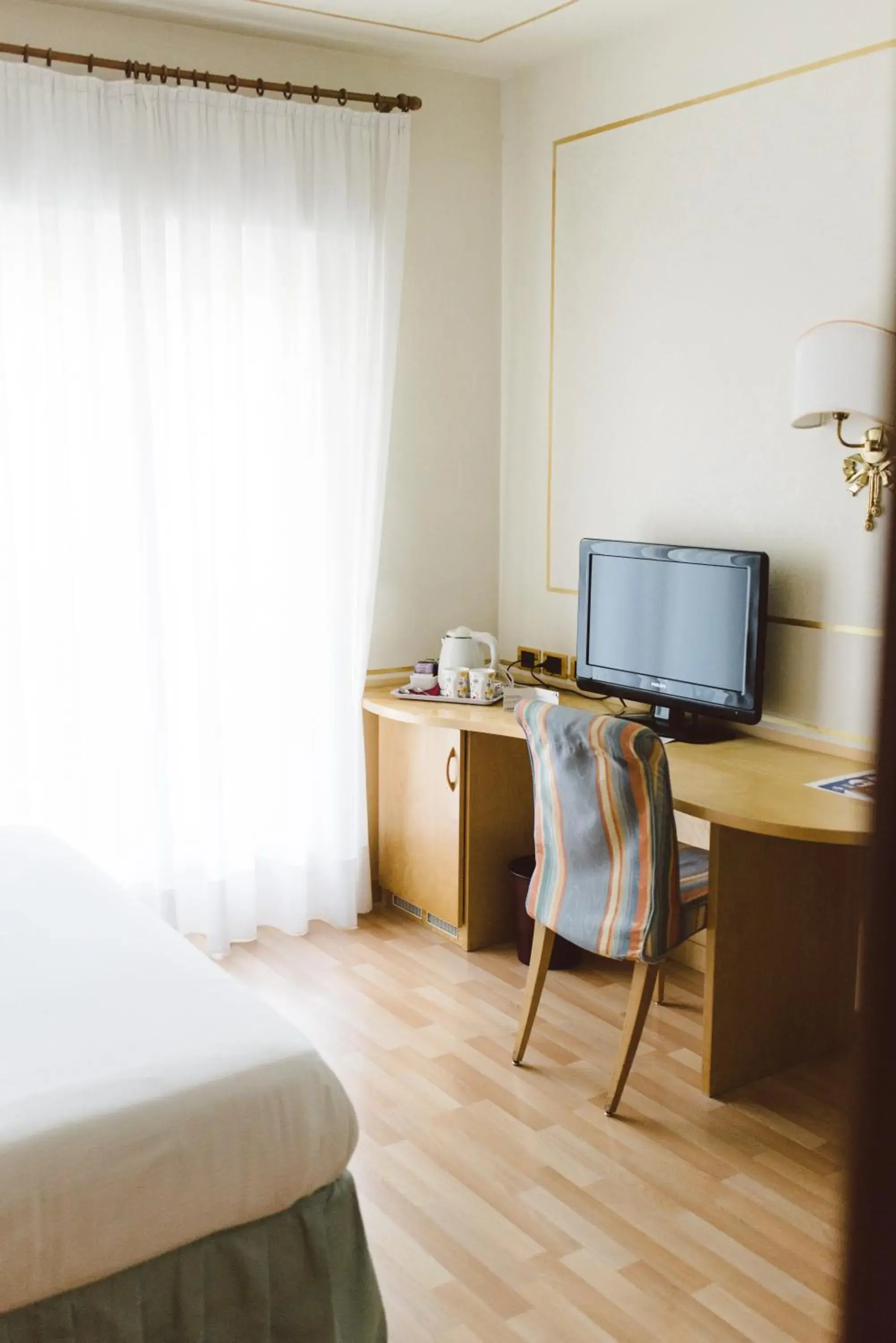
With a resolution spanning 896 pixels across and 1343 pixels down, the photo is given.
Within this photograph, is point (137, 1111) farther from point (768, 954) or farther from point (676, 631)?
point (676, 631)

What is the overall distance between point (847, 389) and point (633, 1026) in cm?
157

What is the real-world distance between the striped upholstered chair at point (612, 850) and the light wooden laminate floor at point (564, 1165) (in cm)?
21

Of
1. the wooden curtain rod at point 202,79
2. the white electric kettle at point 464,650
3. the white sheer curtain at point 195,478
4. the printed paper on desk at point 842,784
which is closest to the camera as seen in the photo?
the printed paper on desk at point 842,784

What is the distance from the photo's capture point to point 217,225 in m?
3.65

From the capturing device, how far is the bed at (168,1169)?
1.69 m

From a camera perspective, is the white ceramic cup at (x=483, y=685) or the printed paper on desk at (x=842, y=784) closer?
the printed paper on desk at (x=842, y=784)

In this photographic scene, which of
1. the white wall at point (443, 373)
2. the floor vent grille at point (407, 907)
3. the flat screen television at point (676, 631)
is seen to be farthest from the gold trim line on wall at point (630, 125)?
the floor vent grille at point (407, 907)

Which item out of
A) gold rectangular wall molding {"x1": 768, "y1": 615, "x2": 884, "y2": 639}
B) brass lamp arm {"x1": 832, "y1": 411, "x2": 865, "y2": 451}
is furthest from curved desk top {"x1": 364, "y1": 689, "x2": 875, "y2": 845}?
brass lamp arm {"x1": 832, "y1": 411, "x2": 865, "y2": 451}

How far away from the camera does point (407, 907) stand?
4227 mm

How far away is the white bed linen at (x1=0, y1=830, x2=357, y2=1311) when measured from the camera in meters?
1.68

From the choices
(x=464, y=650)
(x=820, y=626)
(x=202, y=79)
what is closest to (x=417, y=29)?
(x=202, y=79)

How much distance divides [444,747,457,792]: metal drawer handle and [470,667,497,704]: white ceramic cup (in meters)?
0.18

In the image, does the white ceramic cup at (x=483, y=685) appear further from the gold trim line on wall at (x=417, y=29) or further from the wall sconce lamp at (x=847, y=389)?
the gold trim line on wall at (x=417, y=29)

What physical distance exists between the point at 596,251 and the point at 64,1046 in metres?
2.94
